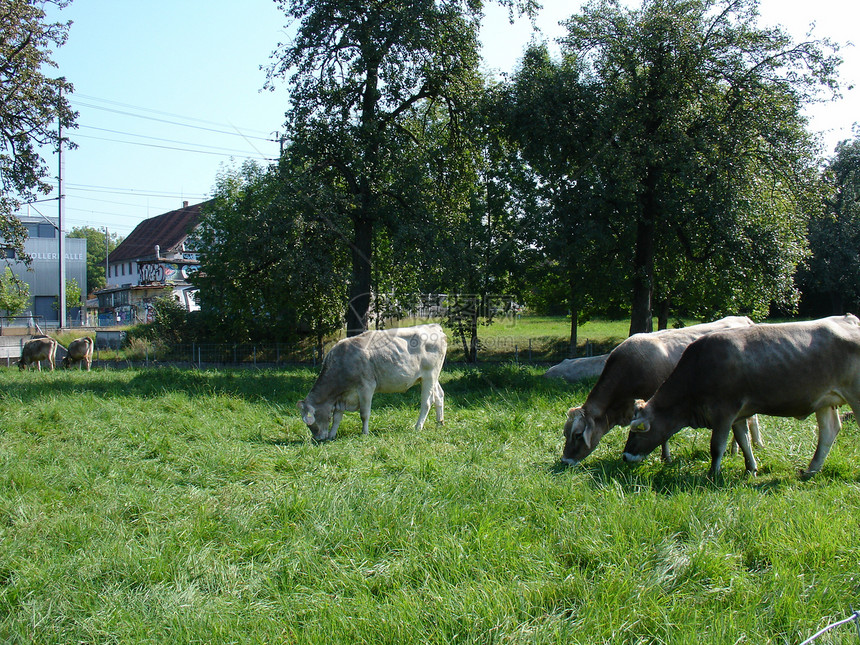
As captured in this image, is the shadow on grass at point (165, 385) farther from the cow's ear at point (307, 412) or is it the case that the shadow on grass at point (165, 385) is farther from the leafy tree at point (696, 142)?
the leafy tree at point (696, 142)

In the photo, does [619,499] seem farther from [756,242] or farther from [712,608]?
[756,242]

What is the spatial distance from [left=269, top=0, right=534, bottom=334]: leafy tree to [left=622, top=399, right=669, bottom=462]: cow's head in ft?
40.6

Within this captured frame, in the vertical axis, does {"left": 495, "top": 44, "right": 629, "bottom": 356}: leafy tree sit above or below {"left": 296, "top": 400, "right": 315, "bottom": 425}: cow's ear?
above

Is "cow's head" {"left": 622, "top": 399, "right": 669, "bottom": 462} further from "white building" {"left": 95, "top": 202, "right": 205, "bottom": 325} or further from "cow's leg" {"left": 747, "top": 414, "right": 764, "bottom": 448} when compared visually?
"white building" {"left": 95, "top": 202, "right": 205, "bottom": 325}

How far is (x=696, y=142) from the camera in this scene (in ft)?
59.2

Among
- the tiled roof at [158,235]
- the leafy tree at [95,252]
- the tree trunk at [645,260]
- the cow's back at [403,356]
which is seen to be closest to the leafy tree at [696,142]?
the tree trunk at [645,260]

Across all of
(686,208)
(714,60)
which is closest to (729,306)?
(686,208)

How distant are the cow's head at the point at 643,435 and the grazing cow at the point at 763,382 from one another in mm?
12

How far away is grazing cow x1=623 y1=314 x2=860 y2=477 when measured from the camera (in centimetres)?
720

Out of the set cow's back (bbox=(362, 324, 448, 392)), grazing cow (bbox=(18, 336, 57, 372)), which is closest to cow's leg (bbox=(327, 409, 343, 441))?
cow's back (bbox=(362, 324, 448, 392))

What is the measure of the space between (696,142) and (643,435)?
1313cm

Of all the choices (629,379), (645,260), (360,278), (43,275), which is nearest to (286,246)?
(360,278)

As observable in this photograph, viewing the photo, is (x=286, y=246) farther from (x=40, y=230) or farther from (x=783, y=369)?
(x=40, y=230)

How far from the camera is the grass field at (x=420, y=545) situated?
13.3 feet
